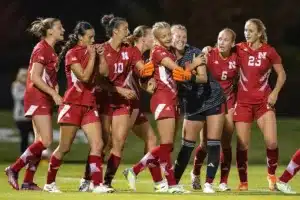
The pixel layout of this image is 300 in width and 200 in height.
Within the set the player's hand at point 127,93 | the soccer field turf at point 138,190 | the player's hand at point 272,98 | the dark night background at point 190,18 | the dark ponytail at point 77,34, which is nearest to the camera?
the soccer field turf at point 138,190

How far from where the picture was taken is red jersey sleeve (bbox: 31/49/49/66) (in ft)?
51.0

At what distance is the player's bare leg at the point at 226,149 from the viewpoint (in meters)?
16.5

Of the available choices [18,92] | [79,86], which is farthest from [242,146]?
[18,92]

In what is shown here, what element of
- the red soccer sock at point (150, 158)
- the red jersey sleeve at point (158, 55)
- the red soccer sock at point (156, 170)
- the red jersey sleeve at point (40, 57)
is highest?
the red jersey sleeve at point (158, 55)

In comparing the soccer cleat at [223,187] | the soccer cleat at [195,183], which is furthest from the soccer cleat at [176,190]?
the soccer cleat at [195,183]

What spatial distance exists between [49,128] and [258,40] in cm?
295

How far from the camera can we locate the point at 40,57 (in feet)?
51.0

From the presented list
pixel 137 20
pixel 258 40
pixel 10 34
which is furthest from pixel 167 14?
pixel 258 40

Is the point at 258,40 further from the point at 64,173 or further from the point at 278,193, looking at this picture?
the point at 64,173

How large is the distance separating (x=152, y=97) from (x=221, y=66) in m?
1.35

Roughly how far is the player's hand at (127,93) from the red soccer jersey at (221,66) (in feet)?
4.21

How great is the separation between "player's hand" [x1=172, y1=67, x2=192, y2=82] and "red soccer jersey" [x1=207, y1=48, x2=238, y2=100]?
4.62 ft

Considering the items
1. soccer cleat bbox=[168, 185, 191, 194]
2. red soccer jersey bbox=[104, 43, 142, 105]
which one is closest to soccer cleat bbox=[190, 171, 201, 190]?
soccer cleat bbox=[168, 185, 191, 194]

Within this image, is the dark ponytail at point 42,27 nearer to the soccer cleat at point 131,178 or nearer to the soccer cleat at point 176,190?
the soccer cleat at point 131,178
